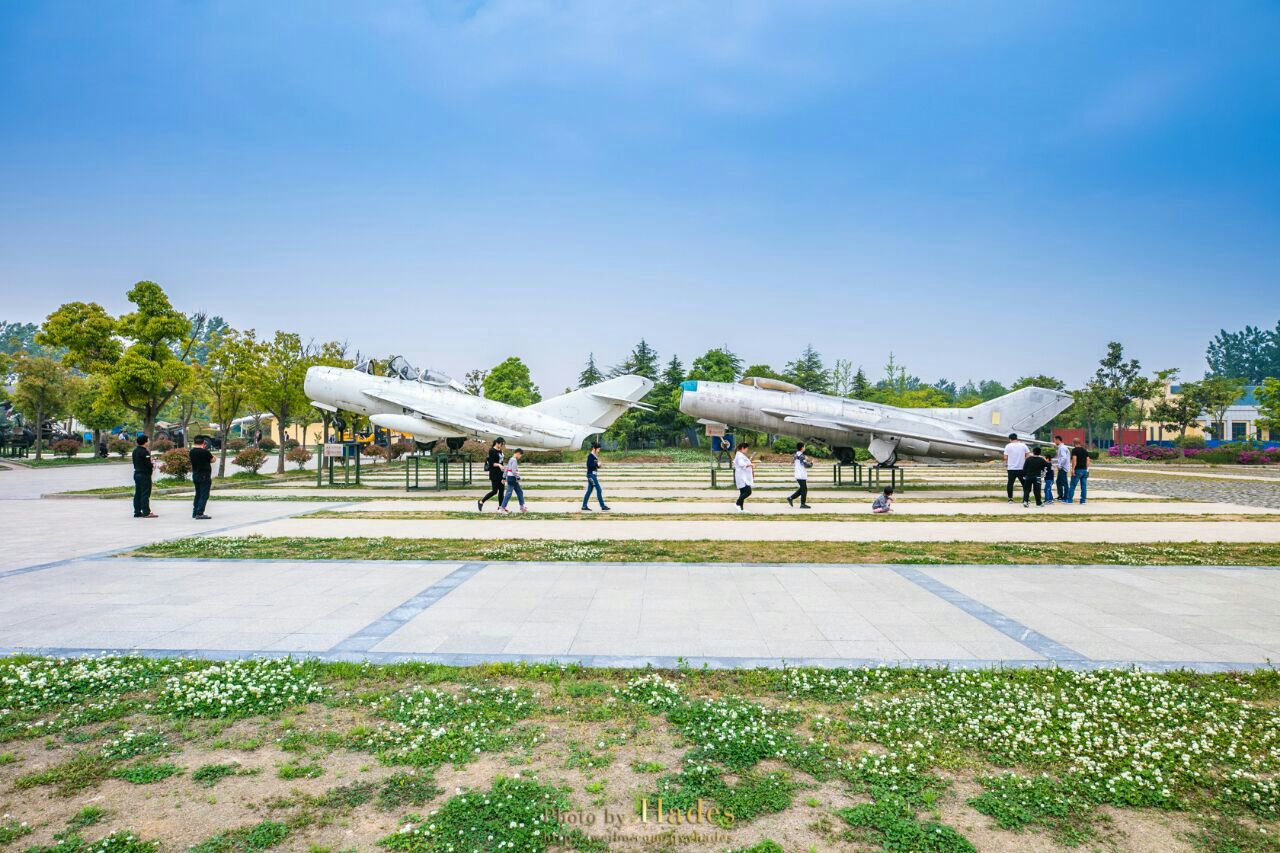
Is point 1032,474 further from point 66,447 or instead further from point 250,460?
point 66,447

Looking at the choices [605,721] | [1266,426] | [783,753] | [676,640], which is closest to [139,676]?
[605,721]

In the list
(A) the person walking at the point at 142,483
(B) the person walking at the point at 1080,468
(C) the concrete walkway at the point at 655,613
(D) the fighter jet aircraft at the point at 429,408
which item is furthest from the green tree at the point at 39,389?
(B) the person walking at the point at 1080,468

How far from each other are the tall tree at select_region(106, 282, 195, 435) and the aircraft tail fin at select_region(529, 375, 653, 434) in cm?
1666

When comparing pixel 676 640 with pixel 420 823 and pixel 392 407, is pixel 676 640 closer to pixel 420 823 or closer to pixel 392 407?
pixel 420 823

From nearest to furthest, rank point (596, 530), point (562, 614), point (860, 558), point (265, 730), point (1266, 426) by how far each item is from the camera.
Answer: point (265, 730), point (562, 614), point (860, 558), point (596, 530), point (1266, 426)

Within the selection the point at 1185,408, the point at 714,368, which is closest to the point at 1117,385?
the point at 1185,408

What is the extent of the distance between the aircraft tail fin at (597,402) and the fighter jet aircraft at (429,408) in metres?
0.50

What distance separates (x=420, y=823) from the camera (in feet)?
11.8

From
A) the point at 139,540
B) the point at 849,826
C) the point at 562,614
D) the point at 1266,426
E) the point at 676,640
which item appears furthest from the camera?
the point at 1266,426

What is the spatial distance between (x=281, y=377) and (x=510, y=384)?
111 feet

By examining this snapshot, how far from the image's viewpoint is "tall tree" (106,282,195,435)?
28.8 m

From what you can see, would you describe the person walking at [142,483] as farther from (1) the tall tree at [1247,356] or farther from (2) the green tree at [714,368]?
(1) the tall tree at [1247,356]

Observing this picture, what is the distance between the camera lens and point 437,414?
92.8 ft

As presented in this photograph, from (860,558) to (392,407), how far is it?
75.9 feet
